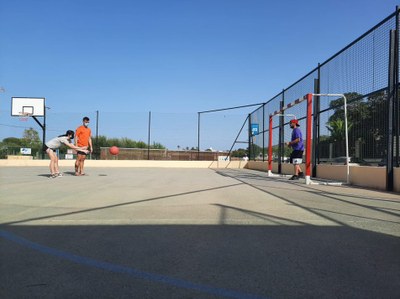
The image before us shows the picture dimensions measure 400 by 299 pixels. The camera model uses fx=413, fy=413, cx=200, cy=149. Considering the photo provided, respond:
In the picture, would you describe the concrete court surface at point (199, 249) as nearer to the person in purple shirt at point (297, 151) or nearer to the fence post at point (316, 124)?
A: the person in purple shirt at point (297, 151)

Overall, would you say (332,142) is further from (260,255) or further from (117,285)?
(117,285)

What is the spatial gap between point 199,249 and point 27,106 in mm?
31610

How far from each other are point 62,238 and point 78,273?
1.22 metres

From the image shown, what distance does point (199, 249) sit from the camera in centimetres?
389

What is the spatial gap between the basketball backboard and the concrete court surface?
26.7 metres

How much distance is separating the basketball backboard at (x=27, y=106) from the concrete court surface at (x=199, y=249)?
26.7m

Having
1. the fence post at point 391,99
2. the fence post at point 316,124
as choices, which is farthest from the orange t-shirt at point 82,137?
the fence post at point 391,99

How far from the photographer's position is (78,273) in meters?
3.21

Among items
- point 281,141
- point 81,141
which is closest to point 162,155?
point 281,141

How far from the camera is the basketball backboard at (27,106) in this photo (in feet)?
104

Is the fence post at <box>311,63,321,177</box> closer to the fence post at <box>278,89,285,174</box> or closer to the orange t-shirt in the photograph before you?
the fence post at <box>278,89,285,174</box>

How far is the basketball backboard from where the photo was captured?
31641 mm

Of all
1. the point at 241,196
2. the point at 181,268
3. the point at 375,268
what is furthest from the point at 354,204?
the point at 181,268

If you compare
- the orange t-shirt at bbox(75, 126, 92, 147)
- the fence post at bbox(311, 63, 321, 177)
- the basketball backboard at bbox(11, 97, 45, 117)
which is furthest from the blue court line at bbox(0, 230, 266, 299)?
the basketball backboard at bbox(11, 97, 45, 117)
